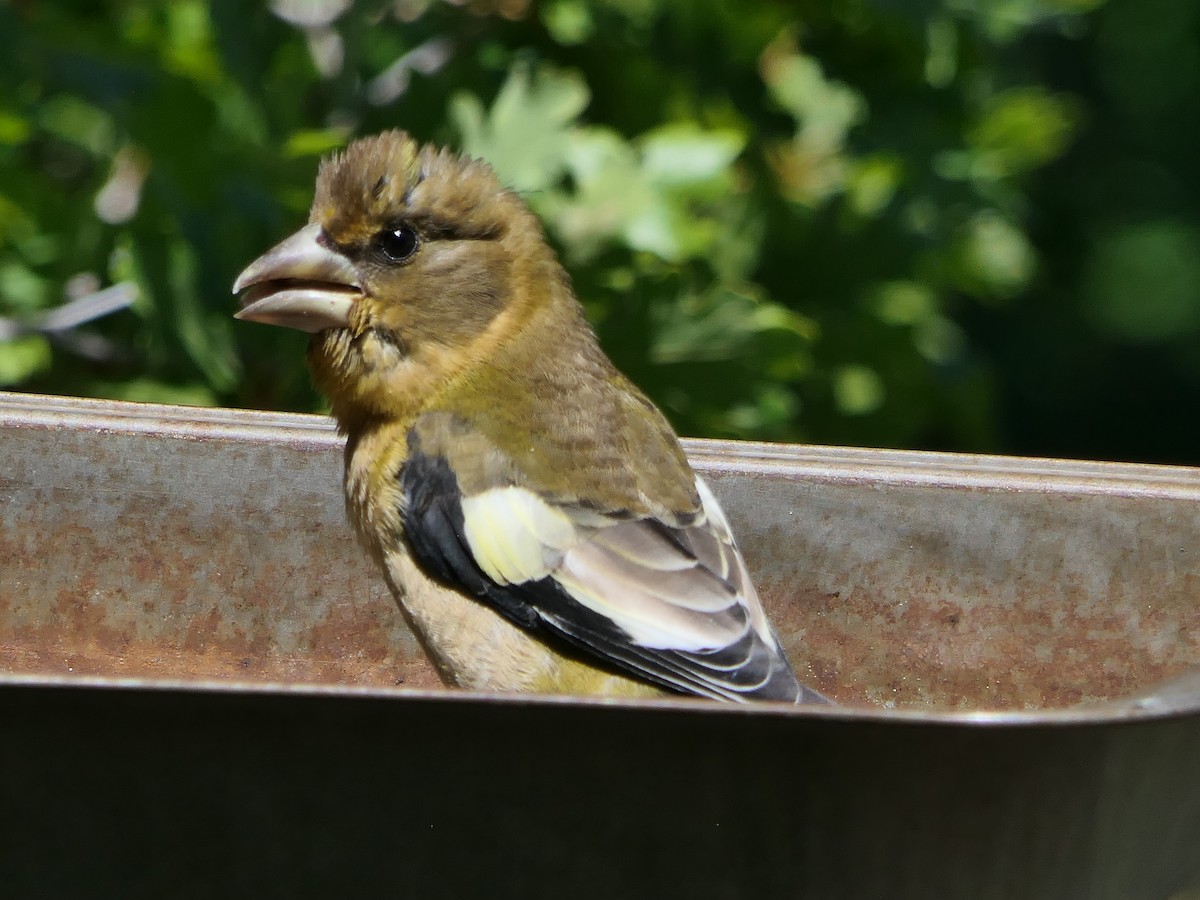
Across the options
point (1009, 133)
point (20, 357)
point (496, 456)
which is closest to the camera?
point (496, 456)

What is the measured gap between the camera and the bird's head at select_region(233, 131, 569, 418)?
3.16 m

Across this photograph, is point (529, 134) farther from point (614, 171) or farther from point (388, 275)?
point (388, 275)

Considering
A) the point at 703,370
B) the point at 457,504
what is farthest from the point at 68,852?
the point at 703,370

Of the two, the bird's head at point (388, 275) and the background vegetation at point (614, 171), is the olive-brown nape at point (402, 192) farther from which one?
the background vegetation at point (614, 171)

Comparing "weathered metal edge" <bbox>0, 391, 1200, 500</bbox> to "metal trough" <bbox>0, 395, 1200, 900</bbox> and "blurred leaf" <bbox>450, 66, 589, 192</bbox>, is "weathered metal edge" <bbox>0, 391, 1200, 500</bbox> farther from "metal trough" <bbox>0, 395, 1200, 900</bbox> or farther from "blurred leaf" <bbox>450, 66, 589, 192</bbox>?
"blurred leaf" <bbox>450, 66, 589, 192</bbox>

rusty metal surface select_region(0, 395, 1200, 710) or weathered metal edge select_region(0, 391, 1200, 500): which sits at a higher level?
weathered metal edge select_region(0, 391, 1200, 500)

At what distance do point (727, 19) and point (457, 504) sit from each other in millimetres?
2063

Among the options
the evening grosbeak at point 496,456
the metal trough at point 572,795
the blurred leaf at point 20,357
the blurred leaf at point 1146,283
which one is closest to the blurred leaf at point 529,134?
the evening grosbeak at point 496,456

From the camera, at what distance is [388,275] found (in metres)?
3.24

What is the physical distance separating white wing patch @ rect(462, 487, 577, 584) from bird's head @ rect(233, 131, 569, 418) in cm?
34

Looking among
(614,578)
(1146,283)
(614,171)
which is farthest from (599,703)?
(1146,283)

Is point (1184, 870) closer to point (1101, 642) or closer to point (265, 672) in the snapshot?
point (1101, 642)

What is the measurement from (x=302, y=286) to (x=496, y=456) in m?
0.49

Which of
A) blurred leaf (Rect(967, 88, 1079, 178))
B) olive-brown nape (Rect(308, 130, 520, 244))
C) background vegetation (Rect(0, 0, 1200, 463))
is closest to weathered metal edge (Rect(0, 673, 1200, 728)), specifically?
olive-brown nape (Rect(308, 130, 520, 244))
